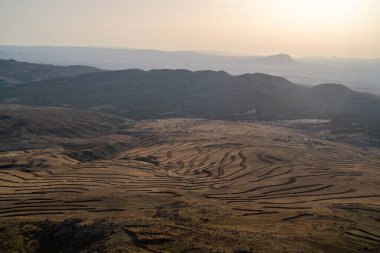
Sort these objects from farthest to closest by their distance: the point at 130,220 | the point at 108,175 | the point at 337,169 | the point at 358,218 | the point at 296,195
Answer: the point at 337,169, the point at 108,175, the point at 296,195, the point at 358,218, the point at 130,220

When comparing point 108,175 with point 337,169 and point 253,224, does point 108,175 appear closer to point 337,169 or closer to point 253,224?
point 253,224

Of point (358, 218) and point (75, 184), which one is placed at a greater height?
point (358, 218)

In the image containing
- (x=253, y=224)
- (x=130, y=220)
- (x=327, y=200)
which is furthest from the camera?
(x=327, y=200)

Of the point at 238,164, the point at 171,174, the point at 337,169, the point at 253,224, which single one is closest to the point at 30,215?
the point at 253,224

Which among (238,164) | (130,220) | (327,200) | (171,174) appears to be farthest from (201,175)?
(130,220)

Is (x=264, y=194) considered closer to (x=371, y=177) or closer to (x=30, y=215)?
(x=371, y=177)

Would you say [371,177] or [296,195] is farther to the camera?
[371,177]
